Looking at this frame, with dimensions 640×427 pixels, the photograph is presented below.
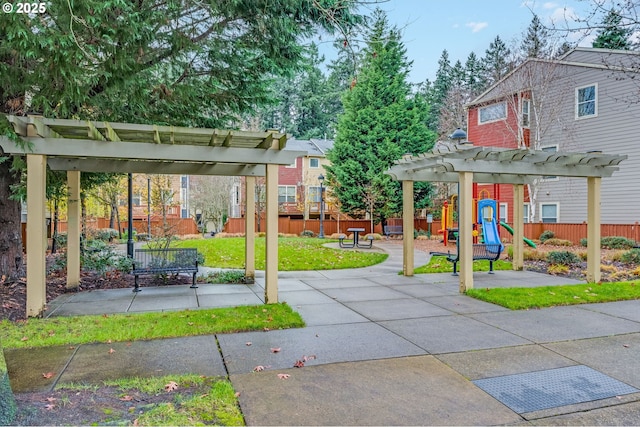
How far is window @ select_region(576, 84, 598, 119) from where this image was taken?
16.9 m

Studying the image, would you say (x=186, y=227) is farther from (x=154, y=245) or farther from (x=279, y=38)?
(x=279, y=38)

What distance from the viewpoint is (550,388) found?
3.39 metres

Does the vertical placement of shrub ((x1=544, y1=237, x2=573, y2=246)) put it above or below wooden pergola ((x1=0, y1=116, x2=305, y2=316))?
below

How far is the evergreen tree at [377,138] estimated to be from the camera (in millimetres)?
21312

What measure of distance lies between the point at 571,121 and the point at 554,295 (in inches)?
550

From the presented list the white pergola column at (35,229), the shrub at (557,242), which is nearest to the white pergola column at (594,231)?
the shrub at (557,242)

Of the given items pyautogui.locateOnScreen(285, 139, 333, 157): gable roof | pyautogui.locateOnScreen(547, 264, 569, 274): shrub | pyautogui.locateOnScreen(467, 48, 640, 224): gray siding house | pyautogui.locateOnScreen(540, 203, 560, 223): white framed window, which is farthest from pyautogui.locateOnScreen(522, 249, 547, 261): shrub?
pyautogui.locateOnScreen(285, 139, 333, 157): gable roof

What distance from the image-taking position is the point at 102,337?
4629 mm

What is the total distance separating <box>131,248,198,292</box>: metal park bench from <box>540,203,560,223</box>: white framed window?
1725 centimetres

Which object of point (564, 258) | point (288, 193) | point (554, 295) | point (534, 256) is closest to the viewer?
point (554, 295)

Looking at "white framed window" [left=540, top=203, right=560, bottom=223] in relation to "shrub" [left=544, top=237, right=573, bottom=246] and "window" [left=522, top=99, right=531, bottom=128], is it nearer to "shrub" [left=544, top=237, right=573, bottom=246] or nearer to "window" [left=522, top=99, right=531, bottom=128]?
"shrub" [left=544, top=237, right=573, bottom=246]

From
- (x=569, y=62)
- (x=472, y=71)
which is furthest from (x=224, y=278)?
(x=472, y=71)

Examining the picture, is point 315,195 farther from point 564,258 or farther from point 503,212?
point 564,258

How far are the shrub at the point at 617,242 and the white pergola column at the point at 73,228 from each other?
Result: 54.8ft
